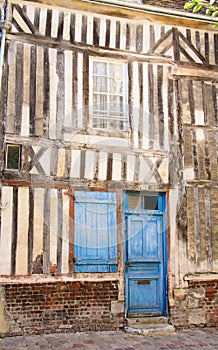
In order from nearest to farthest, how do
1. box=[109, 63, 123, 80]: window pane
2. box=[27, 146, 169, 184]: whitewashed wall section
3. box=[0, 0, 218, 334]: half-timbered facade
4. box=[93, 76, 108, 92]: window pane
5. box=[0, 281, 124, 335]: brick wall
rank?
box=[0, 281, 124, 335]: brick wall, box=[0, 0, 218, 334]: half-timbered facade, box=[27, 146, 169, 184]: whitewashed wall section, box=[93, 76, 108, 92]: window pane, box=[109, 63, 123, 80]: window pane

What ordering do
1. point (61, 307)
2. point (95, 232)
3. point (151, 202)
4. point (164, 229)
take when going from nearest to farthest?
1. point (61, 307)
2. point (95, 232)
3. point (164, 229)
4. point (151, 202)

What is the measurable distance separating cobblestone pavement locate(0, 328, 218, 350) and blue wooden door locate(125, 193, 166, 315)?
626 millimetres

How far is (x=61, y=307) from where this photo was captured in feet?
19.7

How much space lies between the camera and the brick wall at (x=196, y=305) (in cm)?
653

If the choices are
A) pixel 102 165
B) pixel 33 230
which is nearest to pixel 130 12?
pixel 102 165

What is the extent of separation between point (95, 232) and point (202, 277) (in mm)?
2030

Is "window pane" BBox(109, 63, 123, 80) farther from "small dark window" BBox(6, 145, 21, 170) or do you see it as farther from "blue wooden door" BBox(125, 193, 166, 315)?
"blue wooden door" BBox(125, 193, 166, 315)

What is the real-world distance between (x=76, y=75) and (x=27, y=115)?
1125 mm

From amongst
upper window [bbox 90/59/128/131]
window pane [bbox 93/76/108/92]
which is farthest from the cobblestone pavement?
window pane [bbox 93/76/108/92]

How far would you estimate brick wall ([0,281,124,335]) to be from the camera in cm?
579

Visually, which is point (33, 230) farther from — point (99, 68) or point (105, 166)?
point (99, 68)

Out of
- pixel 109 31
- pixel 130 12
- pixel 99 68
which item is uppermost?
pixel 130 12

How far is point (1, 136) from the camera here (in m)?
6.16

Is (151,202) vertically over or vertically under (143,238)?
over
